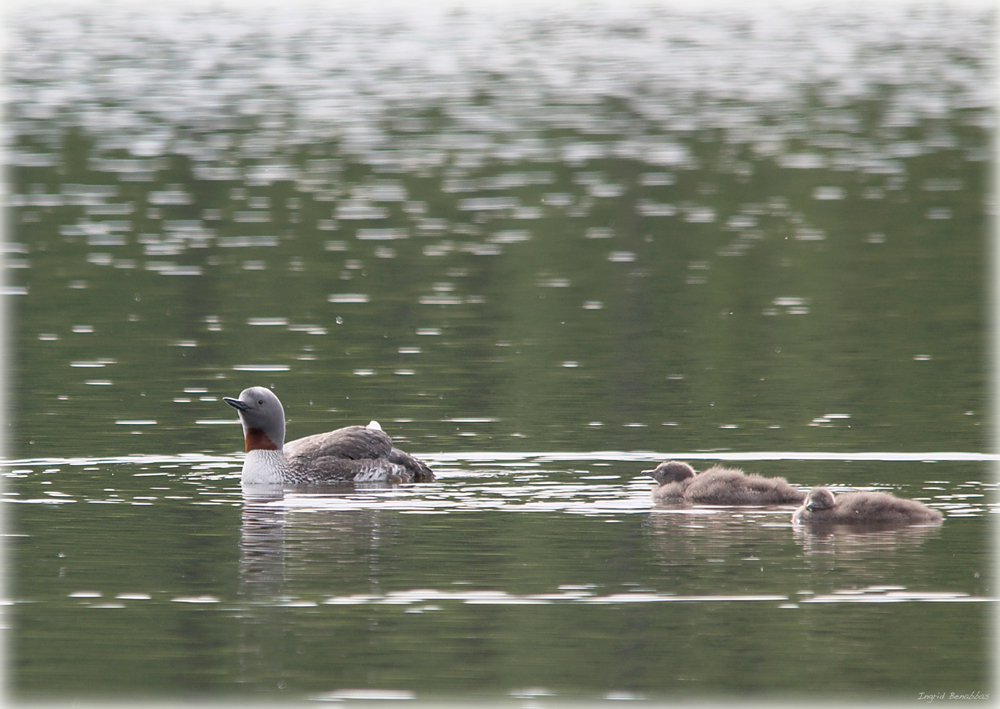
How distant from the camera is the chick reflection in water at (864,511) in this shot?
537 inches

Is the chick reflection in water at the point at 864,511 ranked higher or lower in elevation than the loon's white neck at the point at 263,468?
lower

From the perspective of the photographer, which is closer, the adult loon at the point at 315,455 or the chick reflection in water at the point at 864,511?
the chick reflection in water at the point at 864,511

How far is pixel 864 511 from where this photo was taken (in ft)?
45.2

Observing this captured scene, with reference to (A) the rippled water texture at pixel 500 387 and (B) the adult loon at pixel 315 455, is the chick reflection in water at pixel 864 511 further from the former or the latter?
(B) the adult loon at pixel 315 455

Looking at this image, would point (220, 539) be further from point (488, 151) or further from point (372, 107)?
point (372, 107)

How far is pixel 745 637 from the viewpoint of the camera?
1102 cm

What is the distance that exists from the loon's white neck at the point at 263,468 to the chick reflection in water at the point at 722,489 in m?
3.14

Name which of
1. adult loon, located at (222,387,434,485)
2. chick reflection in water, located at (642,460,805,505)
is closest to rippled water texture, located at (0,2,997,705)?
chick reflection in water, located at (642,460,805,505)

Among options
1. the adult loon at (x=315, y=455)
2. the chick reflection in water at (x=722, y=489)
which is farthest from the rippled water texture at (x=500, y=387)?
the adult loon at (x=315, y=455)

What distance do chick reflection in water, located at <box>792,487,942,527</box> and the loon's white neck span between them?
430cm

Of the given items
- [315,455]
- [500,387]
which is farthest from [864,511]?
[500,387]

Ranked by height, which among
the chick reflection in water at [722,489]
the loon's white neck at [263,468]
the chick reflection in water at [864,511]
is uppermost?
the loon's white neck at [263,468]

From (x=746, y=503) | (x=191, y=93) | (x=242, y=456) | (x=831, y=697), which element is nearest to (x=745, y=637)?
(x=831, y=697)

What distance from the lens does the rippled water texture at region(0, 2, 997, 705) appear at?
1102 centimetres
